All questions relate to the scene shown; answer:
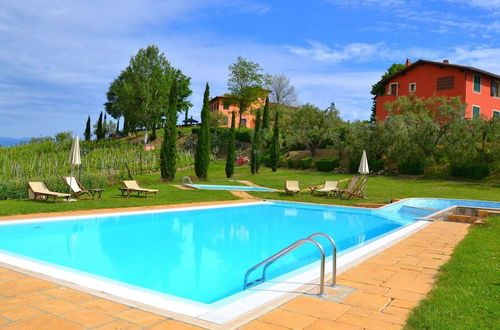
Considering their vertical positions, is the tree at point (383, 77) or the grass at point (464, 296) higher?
the tree at point (383, 77)

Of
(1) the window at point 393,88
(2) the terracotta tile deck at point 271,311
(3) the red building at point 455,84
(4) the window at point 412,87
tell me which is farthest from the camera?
(1) the window at point 393,88

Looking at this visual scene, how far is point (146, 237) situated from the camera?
931cm

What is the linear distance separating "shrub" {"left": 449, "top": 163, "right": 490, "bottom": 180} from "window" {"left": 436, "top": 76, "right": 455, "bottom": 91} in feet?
33.9

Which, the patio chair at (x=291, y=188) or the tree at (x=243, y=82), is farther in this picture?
the tree at (x=243, y=82)

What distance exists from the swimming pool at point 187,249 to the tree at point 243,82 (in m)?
35.7

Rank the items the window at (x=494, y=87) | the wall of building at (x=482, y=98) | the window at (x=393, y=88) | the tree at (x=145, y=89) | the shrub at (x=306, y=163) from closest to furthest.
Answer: the wall of building at (x=482, y=98)
the shrub at (x=306, y=163)
the window at (x=494, y=87)
the window at (x=393, y=88)
the tree at (x=145, y=89)

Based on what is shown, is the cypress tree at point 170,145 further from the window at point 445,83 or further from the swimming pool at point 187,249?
the window at point 445,83

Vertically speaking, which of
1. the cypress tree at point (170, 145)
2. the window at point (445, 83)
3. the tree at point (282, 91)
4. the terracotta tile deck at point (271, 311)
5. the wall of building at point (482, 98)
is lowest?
the terracotta tile deck at point (271, 311)

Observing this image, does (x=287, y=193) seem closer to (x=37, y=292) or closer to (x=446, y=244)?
(x=446, y=244)

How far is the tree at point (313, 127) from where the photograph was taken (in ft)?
110

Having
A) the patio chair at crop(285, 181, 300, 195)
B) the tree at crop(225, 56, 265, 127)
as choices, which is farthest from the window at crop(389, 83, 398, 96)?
the patio chair at crop(285, 181, 300, 195)

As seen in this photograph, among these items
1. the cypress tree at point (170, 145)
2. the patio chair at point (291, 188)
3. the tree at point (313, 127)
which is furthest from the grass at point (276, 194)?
the tree at point (313, 127)

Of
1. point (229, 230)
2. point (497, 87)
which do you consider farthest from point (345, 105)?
point (229, 230)

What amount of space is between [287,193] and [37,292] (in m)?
14.9
